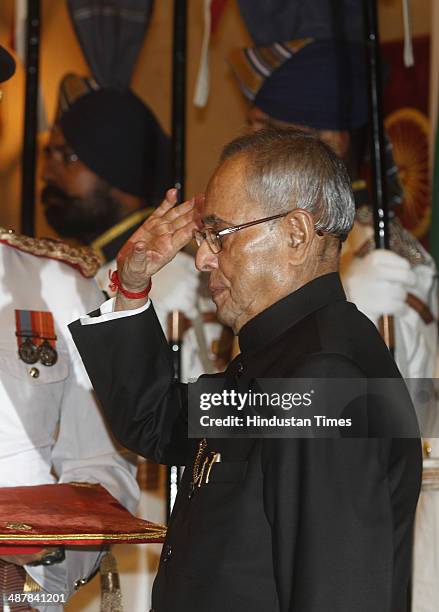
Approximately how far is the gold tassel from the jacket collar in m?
0.59

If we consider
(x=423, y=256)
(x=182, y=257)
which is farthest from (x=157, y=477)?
(x=423, y=256)

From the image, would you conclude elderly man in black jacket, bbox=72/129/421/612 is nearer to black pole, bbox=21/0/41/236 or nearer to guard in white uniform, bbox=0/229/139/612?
guard in white uniform, bbox=0/229/139/612

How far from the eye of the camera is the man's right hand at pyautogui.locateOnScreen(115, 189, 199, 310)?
1.67 metres

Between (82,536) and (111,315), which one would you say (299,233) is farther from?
(82,536)

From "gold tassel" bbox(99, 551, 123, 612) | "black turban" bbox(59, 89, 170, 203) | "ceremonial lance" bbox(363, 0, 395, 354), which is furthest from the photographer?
"black turban" bbox(59, 89, 170, 203)

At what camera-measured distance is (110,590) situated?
184 centimetres

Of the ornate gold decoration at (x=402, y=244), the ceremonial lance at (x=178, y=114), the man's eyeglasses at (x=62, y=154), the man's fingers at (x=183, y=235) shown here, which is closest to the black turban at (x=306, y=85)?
the ornate gold decoration at (x=402, y=244)

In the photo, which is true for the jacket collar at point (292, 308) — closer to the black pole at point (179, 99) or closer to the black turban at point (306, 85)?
the black pole at point (179, 99)

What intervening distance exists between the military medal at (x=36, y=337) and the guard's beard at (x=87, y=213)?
5.83 feet

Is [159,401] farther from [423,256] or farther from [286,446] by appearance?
[423,256]

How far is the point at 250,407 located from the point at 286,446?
153 millimetres

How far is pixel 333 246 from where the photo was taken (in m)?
1.51

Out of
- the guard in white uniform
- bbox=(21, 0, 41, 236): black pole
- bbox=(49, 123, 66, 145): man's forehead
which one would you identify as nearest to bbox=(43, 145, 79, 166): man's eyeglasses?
bbox=(49, 123, 66, 145): man's forehead

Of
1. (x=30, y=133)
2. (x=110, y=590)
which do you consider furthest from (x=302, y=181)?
(x=30, y=133)
